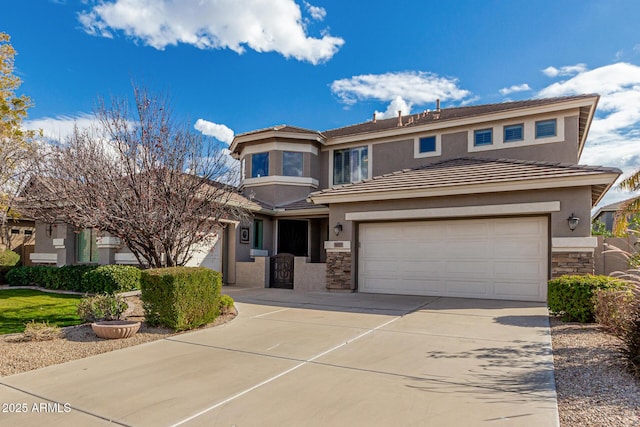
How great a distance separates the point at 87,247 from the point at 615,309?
1731cm

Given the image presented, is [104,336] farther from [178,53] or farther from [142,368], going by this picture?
[178,53]

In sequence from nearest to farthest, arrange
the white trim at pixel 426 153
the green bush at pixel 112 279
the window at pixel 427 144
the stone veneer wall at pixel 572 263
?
the stone veneer wall at pixel 572 263 → the green bush at pixel 112 279 → the white trim at pixel 426 153 → the window at pixel 427 144

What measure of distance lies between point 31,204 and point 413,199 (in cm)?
1268

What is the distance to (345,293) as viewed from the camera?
44.2ft

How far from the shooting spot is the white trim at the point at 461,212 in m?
10.9

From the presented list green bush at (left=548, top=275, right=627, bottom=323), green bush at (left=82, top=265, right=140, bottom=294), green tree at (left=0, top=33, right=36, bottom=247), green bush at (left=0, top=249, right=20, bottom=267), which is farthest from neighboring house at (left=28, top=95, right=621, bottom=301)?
green bush at (left=0, top=249, right=20, bottom=267)

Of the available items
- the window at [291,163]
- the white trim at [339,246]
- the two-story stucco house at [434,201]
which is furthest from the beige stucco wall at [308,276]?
the window at [291,163]

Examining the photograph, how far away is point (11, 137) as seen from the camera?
13141 mm

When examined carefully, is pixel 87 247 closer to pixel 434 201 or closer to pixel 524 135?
pixel 434 201

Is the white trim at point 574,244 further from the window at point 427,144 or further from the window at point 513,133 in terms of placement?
the window at point 427,144

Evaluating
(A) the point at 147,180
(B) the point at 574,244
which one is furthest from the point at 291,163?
(B) the point at 574,244

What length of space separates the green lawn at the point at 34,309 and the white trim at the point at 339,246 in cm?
769

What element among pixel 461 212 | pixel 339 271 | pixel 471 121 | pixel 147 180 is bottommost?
pixel 339 271

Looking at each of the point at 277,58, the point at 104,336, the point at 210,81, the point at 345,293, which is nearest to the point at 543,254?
the point at 345,293
